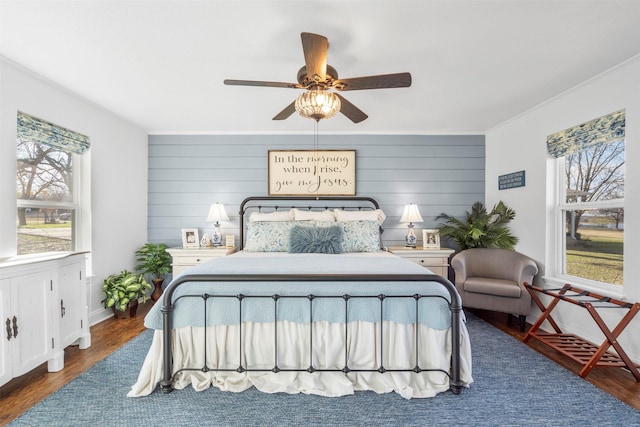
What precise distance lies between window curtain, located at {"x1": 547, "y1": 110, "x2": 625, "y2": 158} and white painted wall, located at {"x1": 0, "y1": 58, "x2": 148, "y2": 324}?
16.4 feet

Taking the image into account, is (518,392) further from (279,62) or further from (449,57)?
(279,62)

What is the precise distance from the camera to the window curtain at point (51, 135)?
8.29ft

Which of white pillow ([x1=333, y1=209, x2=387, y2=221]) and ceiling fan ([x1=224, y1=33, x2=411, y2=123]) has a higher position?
ceiling fan ([x1=224, y1=33, x2=411, y2=123])

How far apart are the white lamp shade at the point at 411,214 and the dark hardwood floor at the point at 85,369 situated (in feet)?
5.13

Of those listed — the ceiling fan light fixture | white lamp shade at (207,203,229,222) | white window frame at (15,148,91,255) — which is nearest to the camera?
the ceiling fan light fixture

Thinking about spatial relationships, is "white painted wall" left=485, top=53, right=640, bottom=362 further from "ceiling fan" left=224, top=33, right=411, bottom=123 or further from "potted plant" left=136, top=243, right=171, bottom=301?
"potted plant" left=136, top=243, right=171, bottom=301

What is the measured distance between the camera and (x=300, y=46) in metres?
2.14

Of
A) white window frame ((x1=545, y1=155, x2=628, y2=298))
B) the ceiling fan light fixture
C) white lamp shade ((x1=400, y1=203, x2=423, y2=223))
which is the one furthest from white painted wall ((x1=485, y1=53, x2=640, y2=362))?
the ceiling fan light fixture

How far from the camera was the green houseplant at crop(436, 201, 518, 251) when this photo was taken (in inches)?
147

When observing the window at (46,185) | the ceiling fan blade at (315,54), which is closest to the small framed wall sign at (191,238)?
the window at (46,185)

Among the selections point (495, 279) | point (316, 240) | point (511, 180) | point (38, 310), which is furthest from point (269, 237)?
point (511, 180)

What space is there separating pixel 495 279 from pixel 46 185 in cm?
479

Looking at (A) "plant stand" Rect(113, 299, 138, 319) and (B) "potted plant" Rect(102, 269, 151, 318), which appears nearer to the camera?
(B) "potted plant" Rect(102, 269, 151, 318)

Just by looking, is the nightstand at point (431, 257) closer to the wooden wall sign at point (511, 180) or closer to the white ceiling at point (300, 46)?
the wooden wall sign at point (511, 180)
